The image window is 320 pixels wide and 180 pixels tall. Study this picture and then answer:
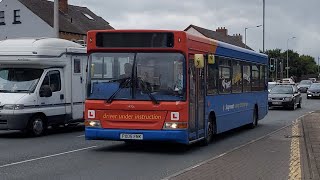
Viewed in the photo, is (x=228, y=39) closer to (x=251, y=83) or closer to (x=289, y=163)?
(x=251, y=83)

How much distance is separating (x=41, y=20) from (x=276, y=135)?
41.7m

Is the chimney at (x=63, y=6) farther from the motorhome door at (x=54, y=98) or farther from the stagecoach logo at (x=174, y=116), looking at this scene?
the stagecoach logo at (x=174, y=116)

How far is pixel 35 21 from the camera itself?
5634 cm

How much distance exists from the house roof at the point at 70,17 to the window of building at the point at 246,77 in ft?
124

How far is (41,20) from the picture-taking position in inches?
2208

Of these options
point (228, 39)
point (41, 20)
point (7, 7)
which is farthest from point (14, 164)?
point (228, 39)

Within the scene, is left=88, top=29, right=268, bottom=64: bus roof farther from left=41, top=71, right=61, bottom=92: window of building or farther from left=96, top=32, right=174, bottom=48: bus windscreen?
left=41, top=71, right=61, bottom=92: window of building

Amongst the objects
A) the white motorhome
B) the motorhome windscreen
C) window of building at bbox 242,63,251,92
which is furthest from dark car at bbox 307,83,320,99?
the motorhome windscreen

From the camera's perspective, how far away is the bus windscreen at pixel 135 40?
42.2 ft

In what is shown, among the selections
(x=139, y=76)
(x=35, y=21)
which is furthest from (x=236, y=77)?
(x=35, y=21)

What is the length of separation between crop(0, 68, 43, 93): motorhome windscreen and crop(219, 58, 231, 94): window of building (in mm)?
5594

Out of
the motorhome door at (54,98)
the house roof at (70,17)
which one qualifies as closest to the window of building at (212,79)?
the motorhome door at (54,98)

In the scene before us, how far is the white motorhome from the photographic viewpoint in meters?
16.6

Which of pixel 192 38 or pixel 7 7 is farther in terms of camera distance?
pixel 7 7
